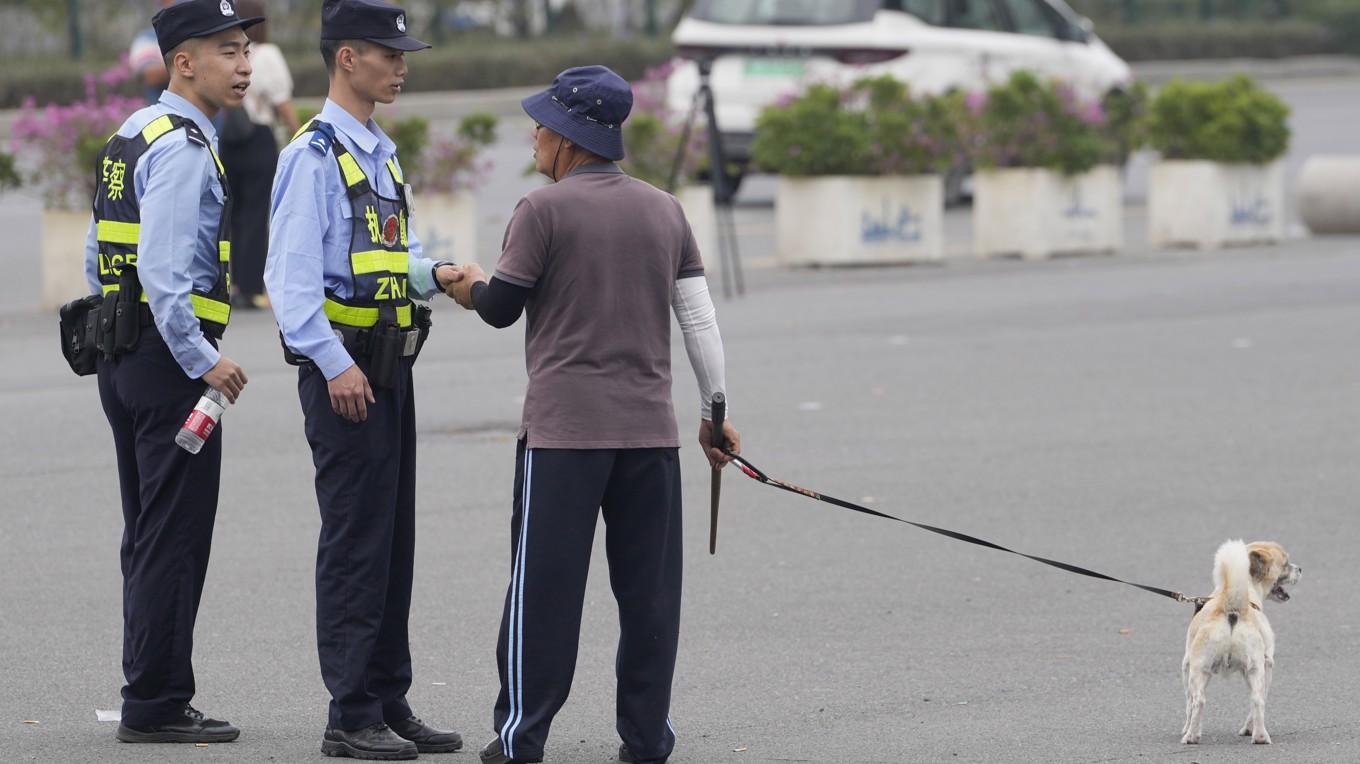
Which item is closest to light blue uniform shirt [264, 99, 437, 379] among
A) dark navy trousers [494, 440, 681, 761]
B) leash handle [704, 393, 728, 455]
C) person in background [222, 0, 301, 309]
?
dark navy trousers [494, 440, 681, 761]

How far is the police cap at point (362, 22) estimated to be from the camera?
527 cm

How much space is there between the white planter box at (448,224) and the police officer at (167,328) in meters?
9.99

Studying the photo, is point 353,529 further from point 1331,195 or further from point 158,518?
point 1331,195

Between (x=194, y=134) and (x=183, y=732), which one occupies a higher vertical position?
(x=194, y=134)

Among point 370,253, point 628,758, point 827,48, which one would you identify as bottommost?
point 628,758

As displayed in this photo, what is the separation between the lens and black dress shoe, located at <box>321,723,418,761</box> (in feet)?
17.6

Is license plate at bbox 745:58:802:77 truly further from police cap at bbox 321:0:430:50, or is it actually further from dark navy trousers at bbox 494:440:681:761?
dark navy trousers at bbox 494:440:681:761

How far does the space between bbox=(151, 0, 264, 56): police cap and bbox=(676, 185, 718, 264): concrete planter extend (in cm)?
1105

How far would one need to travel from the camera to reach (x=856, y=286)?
16.1m

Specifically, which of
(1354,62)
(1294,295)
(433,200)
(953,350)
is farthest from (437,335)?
(1354,62)

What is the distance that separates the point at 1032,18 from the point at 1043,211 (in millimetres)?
4410

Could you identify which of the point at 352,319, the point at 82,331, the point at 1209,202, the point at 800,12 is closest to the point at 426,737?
the point at 352,319

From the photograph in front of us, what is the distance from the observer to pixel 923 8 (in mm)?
20578

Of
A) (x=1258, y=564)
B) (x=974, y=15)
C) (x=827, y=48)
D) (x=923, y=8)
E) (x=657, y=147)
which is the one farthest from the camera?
(x=974, y=15)
